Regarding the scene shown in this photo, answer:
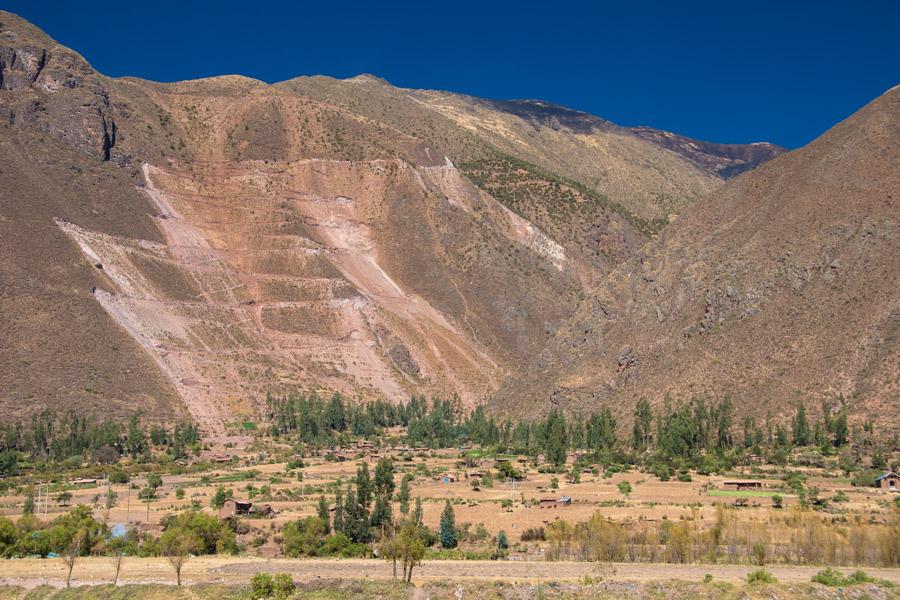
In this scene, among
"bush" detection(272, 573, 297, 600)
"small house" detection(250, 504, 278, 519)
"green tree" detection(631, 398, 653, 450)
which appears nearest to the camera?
"bush" detection(272, 573, 297, 600)

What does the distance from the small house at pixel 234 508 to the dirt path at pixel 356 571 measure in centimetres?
1334

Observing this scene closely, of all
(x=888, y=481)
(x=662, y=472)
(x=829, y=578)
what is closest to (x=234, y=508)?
(x=662, y=472)

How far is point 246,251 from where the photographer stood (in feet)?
497

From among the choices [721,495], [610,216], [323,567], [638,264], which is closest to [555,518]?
[721,495]

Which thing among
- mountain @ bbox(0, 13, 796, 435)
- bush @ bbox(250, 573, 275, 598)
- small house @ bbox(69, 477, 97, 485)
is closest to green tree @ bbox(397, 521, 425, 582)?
bush @ bbox(250, 573, 275, 598)

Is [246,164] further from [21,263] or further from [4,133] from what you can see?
[21,263]

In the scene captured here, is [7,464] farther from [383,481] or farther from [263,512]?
[383,481]

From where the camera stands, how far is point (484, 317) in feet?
491

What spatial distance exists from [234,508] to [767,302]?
52531mm

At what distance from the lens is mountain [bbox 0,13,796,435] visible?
388ft

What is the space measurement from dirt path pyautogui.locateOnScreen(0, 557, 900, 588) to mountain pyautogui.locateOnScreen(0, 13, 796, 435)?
63.8 metres

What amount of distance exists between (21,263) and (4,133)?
31.8 m

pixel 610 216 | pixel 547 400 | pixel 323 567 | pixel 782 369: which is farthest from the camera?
pixel 610 216

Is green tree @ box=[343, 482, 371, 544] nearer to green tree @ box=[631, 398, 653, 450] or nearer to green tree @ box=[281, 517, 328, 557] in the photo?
green tree @ box=[281, 517, 328, 557]
